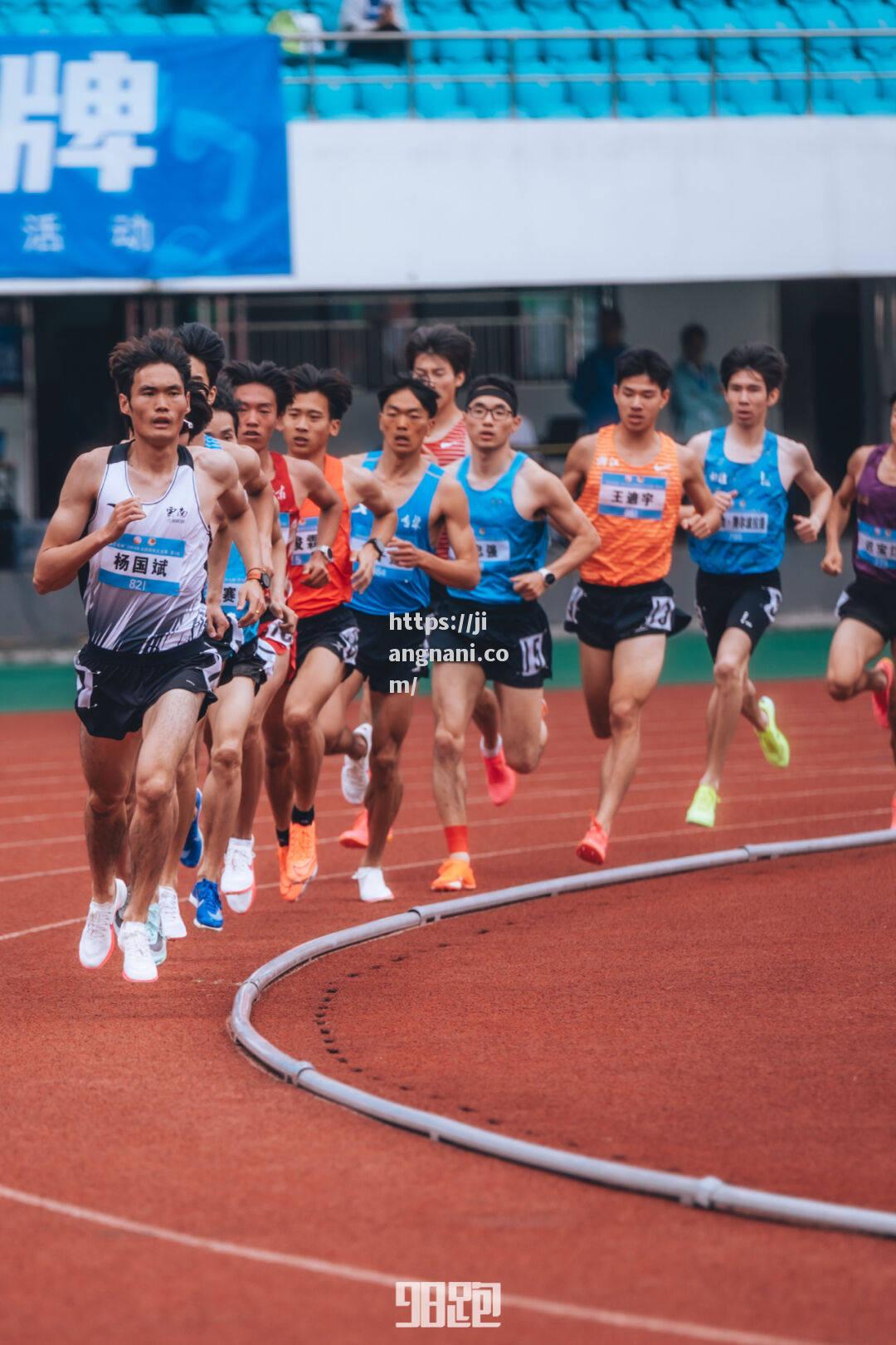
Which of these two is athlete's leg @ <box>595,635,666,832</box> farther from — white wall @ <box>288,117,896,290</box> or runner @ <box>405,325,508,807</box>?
white wall @ <box>288,117,896,290</box>

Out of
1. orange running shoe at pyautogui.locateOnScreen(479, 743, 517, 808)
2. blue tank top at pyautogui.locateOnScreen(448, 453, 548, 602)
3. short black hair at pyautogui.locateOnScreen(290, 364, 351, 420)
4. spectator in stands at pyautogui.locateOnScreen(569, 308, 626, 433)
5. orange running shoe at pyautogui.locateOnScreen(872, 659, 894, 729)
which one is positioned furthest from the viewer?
spectator in stands at pyautogui.locateOnScreen(569, 308, 626, 433)

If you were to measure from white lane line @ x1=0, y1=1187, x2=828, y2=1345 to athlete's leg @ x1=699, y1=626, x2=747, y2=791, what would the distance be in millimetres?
5643

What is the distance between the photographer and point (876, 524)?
10180 millimetres

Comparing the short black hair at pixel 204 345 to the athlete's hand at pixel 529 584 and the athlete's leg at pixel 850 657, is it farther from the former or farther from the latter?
the athlete's leg at pixel 850 657

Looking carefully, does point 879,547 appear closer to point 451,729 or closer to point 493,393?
point 493,393

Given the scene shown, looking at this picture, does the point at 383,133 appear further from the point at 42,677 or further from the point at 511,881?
the point at 511,881

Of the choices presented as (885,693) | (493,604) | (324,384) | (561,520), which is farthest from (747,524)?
(324,384)

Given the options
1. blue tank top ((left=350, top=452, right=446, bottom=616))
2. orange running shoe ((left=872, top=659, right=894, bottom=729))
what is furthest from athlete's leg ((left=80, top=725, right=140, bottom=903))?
orange running shoe ((left=872, top=659, right=894, bottom=729))

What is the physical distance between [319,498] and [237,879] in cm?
164

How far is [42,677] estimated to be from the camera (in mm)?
18703

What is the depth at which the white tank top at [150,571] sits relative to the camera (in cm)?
676

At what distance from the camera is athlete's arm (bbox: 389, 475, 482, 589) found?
8531 mm

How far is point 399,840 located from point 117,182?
9.33m

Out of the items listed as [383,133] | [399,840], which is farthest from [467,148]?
[399,840]
